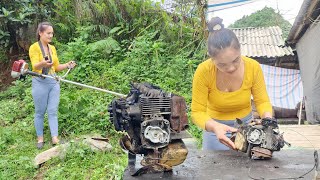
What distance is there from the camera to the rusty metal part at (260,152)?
6.94ft

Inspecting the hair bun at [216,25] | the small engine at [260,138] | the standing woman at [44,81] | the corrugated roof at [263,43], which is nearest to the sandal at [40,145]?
the standing woman at [44,81]

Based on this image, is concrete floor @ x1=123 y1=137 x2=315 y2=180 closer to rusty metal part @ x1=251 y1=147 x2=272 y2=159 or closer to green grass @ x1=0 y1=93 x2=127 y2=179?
rusty metal part @ x1=251 y1=147 x2=272 y2=159

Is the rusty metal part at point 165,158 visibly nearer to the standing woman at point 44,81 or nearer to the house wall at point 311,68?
the standing woman at point 44,81

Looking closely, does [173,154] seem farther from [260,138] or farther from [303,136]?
[303,136]

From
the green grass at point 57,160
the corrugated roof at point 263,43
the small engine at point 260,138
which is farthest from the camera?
the corrugated roof at point 263,43

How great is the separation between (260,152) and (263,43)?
9.28 meters

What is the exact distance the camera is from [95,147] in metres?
4.54

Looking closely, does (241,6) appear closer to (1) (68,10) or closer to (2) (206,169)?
(1) (68,10)

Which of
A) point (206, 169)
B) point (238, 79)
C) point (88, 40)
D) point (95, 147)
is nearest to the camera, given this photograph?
point (206, 169)

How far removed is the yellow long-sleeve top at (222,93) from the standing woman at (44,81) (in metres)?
2.73

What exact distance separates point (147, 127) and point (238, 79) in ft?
2.79

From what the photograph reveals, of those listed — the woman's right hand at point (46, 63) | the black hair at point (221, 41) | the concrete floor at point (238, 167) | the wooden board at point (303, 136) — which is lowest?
the wooden board at point (303, 136)

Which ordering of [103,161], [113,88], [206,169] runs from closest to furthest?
[206,169] → [103,161] → [113,88]

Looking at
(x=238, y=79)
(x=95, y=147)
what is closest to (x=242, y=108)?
(x=238, y=79)
